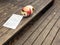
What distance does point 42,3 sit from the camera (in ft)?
10.0

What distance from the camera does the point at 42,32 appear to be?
233 centimetres

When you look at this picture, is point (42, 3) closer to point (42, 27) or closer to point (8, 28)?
point (42, 27)

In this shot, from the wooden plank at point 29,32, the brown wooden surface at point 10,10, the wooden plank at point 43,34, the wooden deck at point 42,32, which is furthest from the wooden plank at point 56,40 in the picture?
the brown wooden surface at point 10,10

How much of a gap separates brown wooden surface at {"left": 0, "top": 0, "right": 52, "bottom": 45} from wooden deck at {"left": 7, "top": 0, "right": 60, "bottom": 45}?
183 millimetres

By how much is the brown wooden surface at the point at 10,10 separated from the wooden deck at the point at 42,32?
0.60 ft

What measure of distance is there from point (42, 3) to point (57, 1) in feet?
3.28

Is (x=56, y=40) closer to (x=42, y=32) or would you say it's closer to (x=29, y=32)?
(x=42, y=32)

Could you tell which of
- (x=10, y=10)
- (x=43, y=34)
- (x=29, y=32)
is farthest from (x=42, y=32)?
(x=10, y=10)

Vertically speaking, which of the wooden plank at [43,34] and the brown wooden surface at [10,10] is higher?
the brown wooden surface at [10,10]

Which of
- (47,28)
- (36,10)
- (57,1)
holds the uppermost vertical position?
(36,10)

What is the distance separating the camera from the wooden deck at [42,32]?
6.84 ft

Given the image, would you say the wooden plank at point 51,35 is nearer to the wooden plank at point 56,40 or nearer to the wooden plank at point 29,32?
the wooden plank at point 56,40

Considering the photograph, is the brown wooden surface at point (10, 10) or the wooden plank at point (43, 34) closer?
the brown wooden surface at point (10, 10)

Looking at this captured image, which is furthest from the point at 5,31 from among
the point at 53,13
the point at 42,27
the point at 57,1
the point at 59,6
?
the point at 57,1
